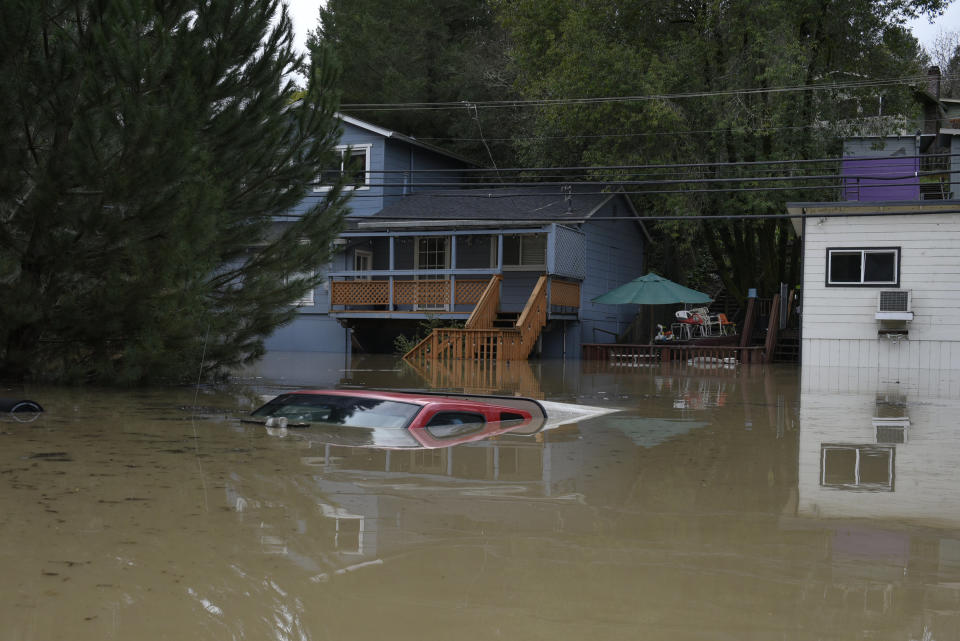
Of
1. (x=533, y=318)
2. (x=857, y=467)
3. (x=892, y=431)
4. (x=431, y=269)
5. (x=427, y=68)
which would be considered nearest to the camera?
(x=857, y=467)

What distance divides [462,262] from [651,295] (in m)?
7.01

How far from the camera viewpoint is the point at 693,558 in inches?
223

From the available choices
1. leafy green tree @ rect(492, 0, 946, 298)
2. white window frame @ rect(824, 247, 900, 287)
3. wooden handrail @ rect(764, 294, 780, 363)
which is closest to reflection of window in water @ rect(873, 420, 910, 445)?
white window frame @ rect(824, 247, 900, 287)

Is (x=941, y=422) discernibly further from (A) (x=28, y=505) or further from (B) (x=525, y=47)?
(B) (x=525, y=47)

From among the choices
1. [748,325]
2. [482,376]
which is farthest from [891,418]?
[748,325]

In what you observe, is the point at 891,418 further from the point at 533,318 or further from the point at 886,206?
the point at 533,318

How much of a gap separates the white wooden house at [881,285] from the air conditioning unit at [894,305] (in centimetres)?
2

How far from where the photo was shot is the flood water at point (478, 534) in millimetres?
4531

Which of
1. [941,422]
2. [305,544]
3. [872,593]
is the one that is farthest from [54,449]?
[941,422]

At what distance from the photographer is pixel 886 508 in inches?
284

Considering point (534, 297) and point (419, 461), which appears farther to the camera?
point (534, 297)

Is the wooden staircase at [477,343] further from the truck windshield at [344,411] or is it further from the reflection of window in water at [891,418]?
the truck windshield at [344,411]

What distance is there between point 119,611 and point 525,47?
31271mm

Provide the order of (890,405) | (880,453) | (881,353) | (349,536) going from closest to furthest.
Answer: (349,536)
(880,453)
(890,405)
(881,353)
